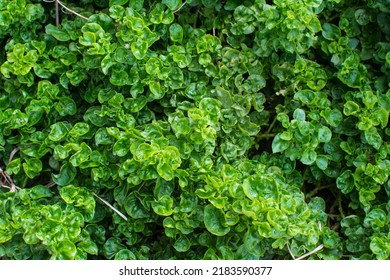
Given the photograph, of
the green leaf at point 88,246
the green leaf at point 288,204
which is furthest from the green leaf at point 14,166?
the green leaf at point 288,204

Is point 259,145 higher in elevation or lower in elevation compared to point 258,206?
lower

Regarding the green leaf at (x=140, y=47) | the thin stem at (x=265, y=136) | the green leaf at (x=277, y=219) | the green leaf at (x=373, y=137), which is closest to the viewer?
the green leaf at (x=277, y=219)

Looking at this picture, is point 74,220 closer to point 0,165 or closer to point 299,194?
point 0,165

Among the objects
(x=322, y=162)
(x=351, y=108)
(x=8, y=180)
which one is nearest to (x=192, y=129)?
(x=322, y=162)

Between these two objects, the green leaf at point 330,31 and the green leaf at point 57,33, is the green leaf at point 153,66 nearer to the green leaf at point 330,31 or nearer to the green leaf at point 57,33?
the green leaf at point 57,33

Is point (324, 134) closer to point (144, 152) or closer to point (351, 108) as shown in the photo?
point (351, 108)

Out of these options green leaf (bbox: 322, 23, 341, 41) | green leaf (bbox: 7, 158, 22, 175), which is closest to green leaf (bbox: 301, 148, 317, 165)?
green leaf (bbox: 322, 23, 341, 41)

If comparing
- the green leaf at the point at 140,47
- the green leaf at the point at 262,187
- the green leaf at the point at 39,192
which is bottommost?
the green leaf at the point at 39,192

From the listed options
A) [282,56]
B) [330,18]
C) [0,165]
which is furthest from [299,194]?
[0,165]
